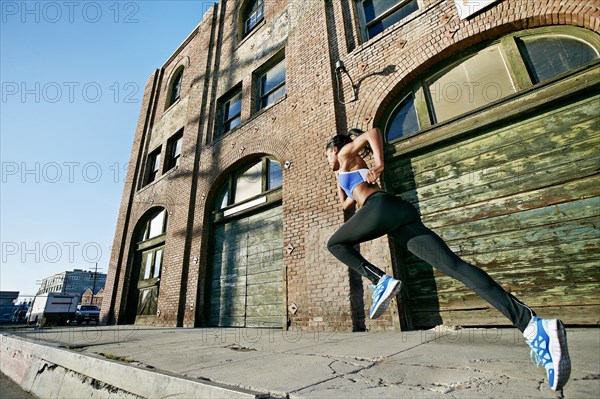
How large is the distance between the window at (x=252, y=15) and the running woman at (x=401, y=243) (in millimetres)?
9187

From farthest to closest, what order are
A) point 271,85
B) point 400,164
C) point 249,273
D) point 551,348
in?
point 271,85 < point 249,273 < point 400,164 < point 551,348

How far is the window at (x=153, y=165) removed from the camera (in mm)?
11969

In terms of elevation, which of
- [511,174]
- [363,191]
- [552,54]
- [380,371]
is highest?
[552,54]

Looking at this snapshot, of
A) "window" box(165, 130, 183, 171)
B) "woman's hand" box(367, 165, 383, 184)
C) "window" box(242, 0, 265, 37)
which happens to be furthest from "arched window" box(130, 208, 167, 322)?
"woman's hand" box(367, 165, 383, 184)

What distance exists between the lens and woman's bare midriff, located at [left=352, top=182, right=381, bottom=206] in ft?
7.11

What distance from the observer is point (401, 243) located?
6.85ft

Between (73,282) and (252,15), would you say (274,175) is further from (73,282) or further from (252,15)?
(73,282)

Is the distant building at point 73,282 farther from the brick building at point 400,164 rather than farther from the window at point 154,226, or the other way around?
the brick building at point 400,164

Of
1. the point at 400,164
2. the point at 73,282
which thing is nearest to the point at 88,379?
the point at 400,164

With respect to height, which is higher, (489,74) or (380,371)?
(489,74)

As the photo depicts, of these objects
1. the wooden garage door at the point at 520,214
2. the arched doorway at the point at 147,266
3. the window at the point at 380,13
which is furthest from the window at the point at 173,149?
the wooden garage door at the point at 520,214

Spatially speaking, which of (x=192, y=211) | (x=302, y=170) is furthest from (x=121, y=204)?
(x=302, y=170)

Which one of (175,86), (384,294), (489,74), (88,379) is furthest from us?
(175,86)

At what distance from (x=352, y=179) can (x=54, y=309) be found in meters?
21.7
